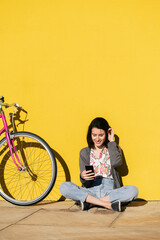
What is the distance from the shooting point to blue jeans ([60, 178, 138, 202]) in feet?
10.1

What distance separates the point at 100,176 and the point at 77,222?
77cm

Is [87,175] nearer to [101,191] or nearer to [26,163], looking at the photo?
[101,191]

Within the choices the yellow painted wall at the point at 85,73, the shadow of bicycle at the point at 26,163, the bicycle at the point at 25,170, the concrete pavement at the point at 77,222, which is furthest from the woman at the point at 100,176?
the bicycle at the point at 25,170

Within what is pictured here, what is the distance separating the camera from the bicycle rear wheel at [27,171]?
3.76 m

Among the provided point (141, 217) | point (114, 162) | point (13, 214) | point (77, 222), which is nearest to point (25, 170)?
point (13, 214)

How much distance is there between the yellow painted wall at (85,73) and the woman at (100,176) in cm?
21

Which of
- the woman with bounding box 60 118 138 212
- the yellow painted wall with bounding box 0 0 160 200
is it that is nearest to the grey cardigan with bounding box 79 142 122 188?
the woman with bounding box 60 118 138 212

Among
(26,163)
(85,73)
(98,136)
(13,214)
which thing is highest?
(85,73)

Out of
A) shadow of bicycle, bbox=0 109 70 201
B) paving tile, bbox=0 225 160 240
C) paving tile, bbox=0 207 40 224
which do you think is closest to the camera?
paving tile, bbox=0 225 160 240

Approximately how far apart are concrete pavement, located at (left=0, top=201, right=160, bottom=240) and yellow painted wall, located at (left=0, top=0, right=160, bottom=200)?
50 cm

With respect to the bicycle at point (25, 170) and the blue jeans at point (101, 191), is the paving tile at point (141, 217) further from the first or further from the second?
the bicycle at point (25, 170)

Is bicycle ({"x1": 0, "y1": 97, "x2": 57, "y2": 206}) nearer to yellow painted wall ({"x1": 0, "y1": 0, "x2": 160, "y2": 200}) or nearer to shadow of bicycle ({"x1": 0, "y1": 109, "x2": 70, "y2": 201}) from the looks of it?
shadow of bicycle ({"x1": 0, "y1": 109, "x2": 70, "y2": 201})

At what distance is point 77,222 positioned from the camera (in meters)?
2.69

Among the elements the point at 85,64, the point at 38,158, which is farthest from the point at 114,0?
the point at 38,158
